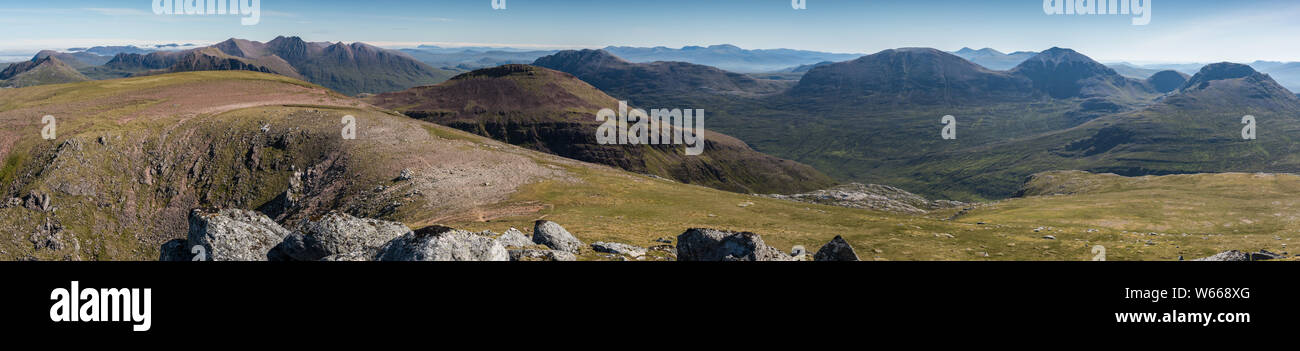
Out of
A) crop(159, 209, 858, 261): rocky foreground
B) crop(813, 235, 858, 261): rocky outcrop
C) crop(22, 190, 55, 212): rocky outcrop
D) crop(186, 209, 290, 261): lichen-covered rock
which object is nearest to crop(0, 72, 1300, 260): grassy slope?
crop(22, 190, 55, 212): rocky outcrop

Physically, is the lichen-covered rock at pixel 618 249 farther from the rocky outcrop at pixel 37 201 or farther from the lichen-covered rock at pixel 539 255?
the rocky outcrop at pixel 37 201

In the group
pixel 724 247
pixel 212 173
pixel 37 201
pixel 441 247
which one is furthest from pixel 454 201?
pixel 37 201

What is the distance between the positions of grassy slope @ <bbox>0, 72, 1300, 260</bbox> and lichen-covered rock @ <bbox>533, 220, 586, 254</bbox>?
972cm

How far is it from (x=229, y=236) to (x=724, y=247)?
3535 centimetres

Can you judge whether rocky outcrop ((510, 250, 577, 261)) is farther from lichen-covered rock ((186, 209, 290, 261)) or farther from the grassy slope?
the grassy slope

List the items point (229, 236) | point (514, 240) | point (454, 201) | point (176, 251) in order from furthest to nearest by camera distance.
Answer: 1. point (454, 201)
2. point (514, 240)
3. point (176, 251)
4. point (229, 236)

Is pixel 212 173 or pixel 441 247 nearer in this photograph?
pixel 441 247

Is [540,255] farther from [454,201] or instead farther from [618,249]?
[454,201]

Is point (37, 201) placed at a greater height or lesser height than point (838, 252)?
lesser

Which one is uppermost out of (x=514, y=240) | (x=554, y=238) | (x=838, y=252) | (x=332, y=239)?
(x=332, y=239)

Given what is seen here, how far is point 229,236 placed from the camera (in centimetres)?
A: 4144

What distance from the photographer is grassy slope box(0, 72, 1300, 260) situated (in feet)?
258
